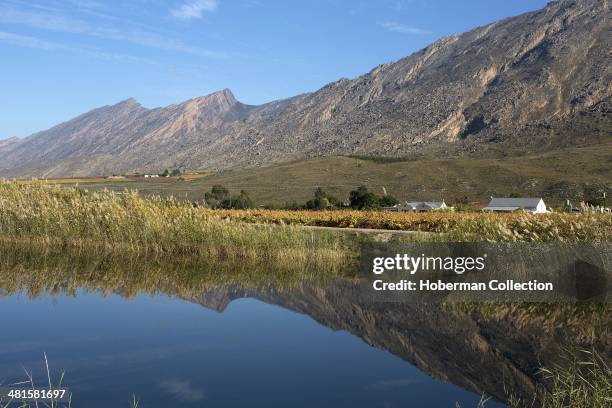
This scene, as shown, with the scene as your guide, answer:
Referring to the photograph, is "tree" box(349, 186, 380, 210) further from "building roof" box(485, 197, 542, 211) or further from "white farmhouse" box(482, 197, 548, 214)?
"building roof" box(485, 197, 542, 211)

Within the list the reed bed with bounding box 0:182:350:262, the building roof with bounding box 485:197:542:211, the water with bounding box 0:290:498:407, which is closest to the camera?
the water with bounding box 0:290:498:407

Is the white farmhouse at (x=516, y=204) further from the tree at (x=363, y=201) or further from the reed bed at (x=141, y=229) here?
the reed bed at (x=141, y=229)

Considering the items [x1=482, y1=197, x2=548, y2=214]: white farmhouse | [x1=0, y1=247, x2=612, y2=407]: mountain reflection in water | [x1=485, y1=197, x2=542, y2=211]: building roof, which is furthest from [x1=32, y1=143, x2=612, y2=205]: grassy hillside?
[x1=0, y1=247, x2=612, y2=407]: mountain reflection in water

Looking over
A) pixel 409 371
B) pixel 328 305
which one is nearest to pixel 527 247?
pixel 328 305

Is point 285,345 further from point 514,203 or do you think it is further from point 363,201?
point 514,203

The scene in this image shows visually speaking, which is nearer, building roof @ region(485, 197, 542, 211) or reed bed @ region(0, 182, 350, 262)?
reed bed @ region(0, 182, 350, 262)

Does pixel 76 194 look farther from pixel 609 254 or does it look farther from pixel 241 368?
pixel 609 254

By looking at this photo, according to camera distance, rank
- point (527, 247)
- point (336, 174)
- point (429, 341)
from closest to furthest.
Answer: point (429, 341) < point (527, 247) < point (336, 174)

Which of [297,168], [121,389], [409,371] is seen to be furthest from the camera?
[297,168]

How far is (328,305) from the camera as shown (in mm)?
13125

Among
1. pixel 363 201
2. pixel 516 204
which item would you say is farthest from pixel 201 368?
pixel 516 204

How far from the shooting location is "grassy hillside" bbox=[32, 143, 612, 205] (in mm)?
102125

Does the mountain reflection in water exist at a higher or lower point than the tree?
lower

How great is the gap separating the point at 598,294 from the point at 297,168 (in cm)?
12678
